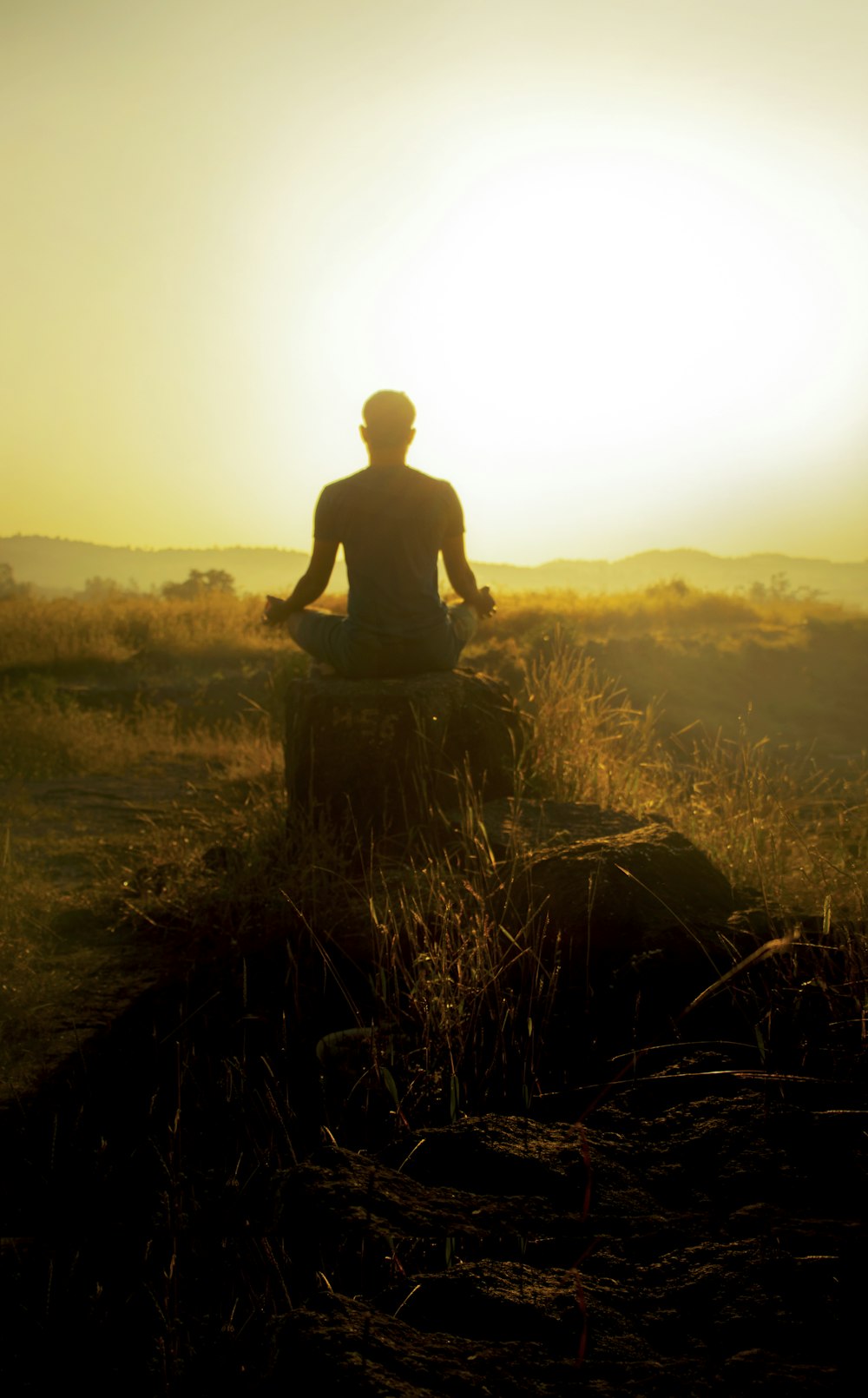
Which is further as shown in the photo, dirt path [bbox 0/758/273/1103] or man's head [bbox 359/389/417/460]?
man's head [bbox 359/389/417/460]

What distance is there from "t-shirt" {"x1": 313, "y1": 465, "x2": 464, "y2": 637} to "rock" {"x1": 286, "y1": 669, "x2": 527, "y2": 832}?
0.34 metres

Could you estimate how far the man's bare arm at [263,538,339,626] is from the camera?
4.70 metres

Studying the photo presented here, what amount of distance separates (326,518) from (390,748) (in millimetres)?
1173

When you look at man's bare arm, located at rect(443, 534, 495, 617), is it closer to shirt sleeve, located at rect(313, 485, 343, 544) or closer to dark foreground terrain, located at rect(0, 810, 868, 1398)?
shirt sleeve, located at rect(313, 485, 343, 544)

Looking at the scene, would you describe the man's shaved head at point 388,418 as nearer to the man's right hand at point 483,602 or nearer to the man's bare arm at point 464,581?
the man's bare arm at point 464,581

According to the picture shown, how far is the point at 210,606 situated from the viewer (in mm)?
16500

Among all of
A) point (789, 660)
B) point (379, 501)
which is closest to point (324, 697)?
point (379, 501)

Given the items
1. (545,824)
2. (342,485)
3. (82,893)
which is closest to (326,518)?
(342,485)

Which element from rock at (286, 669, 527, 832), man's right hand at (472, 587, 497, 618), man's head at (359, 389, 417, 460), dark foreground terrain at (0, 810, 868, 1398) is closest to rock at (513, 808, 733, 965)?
dark foreground terrain at (0, 810, 868, 1398)

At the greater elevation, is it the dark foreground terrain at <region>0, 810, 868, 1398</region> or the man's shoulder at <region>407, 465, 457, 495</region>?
the man's shoulder at <region>407, 465, 457, 495</region>

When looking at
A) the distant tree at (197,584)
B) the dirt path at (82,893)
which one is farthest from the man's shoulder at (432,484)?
the distant tree at (197,584)

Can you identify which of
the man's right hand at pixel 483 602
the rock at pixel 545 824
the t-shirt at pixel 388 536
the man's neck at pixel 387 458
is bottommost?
the rock at pixel 545 824

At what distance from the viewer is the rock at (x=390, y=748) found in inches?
174

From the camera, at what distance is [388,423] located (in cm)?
450
